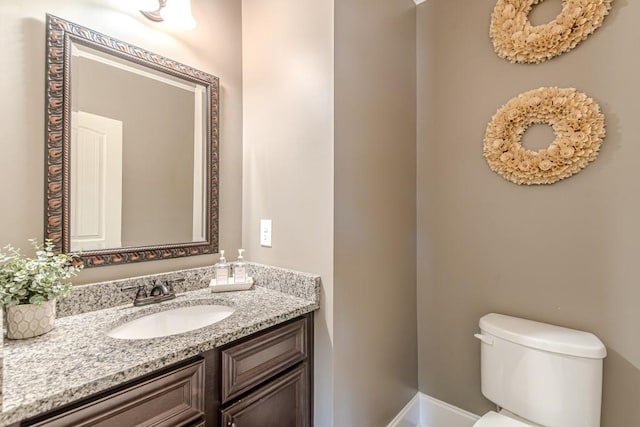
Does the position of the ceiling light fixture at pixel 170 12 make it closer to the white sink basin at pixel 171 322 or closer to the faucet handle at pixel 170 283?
the faucet handle at pixel 170 283

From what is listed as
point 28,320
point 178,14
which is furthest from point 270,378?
point 178,14

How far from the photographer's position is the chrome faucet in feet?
3.90

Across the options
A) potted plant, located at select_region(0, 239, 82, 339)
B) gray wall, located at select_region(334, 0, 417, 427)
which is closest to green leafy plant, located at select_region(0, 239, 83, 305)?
potted plant, located at select_region(0, 239, 82, 339)

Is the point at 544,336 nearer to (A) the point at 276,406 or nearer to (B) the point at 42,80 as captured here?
(A) the point at 276,406

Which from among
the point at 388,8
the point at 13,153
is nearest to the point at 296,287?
the point at 13,153

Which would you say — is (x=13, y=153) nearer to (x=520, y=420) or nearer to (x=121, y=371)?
(x=121, y=371)

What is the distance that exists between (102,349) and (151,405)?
21cm

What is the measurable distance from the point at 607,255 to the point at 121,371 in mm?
1815

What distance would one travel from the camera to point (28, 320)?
2.91 feet

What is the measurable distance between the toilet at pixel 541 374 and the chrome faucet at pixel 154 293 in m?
1.39

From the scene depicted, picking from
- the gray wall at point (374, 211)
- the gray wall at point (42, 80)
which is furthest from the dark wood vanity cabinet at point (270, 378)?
the gray wall at point (42, 80)

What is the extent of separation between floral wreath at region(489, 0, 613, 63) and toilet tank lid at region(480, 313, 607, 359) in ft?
4.14

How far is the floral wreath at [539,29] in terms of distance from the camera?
1.29 metres

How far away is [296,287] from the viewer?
133cm
